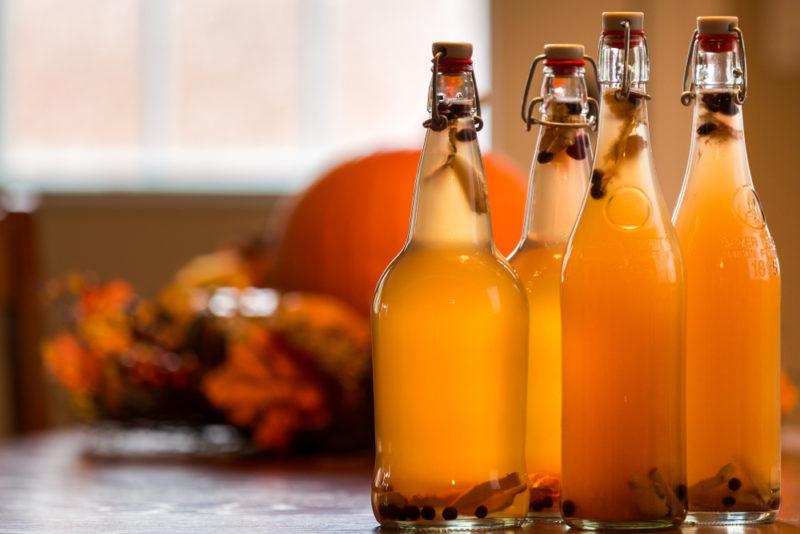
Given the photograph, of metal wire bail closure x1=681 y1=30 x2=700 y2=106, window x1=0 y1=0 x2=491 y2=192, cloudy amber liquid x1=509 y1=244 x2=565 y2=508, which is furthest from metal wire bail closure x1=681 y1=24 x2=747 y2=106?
window x1=0 y1=0 x2=491 y2=192

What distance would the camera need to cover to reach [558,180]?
2.09 feet

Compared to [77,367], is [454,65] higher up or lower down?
higher up

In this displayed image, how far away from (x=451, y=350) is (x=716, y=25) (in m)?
0.21

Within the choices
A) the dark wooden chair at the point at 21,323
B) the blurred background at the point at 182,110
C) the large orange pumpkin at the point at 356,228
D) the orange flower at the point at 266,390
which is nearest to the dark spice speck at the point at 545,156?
the orange flower at the point at 266,390

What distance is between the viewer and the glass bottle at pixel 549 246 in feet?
2.03

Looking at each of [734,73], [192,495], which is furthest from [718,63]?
[192,495]

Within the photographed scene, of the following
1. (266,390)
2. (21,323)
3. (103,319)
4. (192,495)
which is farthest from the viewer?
(21,323)

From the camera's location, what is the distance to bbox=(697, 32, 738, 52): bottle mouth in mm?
588

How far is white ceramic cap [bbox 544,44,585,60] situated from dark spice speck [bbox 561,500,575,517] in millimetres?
225

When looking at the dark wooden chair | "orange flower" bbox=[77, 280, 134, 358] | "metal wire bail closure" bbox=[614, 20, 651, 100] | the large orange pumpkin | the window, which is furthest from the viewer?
the window

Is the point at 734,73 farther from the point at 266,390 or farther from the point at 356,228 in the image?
the point at 356,228

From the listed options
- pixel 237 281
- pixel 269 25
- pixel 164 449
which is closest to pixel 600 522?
pixel 164 449

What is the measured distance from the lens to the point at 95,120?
9.13ft

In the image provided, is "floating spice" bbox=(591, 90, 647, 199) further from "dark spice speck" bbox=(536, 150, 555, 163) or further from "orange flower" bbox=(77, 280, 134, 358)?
"orange flower" bbox=(77, 280, 134, 358)
